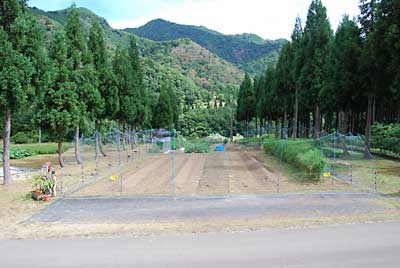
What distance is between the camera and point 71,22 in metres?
21.3

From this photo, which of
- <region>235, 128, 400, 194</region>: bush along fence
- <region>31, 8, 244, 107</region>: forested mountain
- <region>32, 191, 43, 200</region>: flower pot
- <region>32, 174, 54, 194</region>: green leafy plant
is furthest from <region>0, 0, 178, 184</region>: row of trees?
<region>31, 8, 244, 107</region>: forested mountain

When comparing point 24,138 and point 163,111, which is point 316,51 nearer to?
point 163,111

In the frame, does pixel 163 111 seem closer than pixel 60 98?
No

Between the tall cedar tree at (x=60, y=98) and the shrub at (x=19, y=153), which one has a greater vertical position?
the tall cedar tree at (x=60, y=98)

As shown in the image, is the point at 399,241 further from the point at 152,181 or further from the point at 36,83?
the point at 36,83

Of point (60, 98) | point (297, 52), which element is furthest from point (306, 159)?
point (297, 52)

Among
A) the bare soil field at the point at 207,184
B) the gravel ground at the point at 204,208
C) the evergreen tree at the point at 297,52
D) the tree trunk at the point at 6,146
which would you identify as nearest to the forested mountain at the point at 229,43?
the evergreen tree at the point at 297,52

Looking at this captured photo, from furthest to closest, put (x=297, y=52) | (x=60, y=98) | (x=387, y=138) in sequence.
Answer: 1. (x=297, y=52)
2. (x=387, y=138)
3. (x=60, y=98)

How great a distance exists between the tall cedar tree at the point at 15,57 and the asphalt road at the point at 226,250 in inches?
305

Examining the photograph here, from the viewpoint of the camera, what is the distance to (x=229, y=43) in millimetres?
145875

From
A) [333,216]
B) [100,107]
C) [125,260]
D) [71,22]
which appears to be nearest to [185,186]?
[333,216]

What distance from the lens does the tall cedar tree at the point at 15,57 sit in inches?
526

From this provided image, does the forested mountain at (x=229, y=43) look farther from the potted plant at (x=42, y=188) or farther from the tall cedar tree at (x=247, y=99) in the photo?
the potted plant at (x=42, y=188)

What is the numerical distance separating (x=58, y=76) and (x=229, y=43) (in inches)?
5184
